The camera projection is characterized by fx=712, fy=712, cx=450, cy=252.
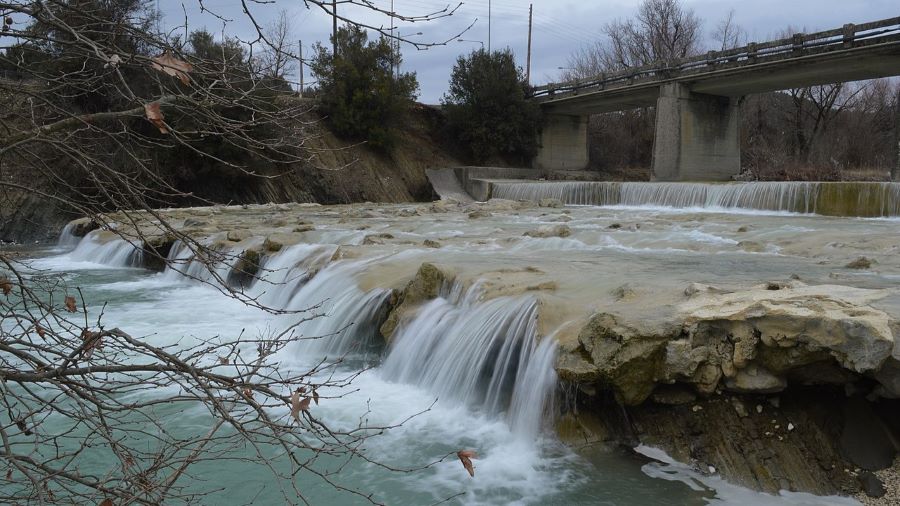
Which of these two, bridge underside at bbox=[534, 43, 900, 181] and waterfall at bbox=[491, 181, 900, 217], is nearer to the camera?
waterfall at bbox=[491, 181, 900, 217]

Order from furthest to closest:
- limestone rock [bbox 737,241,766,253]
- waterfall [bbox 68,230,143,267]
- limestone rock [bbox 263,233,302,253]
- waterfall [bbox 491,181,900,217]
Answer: waterfall [bbox 491,181,900,217] → waterfall [bbox 68,230,143,267] → limestone rock [bbox 263,233,302,253] → limestone rock [bbox 737,241,766,253]

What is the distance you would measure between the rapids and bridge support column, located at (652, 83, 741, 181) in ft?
40.6

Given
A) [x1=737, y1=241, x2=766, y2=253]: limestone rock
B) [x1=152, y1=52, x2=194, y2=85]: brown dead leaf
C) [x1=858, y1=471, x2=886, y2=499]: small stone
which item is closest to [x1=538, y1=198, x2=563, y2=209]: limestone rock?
[x1=737, y1=241, x2=766, y2=253]: limestone rock

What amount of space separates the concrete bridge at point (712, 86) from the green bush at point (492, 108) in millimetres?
1175

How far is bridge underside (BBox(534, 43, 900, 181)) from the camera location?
21453 millimetres

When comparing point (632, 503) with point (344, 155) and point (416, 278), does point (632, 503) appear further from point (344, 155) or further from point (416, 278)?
point (344, 155)

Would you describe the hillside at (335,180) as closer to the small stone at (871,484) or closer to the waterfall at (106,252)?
the waterfall at (106,252)

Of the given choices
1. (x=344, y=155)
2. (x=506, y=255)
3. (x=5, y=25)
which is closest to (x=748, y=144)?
(x=344, y=155)

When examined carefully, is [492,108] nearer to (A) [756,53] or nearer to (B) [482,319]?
(A) [756,53]

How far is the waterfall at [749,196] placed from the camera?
15383 mm

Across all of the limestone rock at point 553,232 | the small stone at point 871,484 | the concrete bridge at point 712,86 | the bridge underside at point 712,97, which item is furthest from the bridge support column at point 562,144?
the small stone at point 871,484

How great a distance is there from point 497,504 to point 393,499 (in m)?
0.71

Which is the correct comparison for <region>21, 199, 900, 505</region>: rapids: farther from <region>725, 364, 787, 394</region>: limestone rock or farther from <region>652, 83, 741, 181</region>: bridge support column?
<region>652, 83, 741, 181</region>: bridge support column

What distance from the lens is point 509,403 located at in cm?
580
